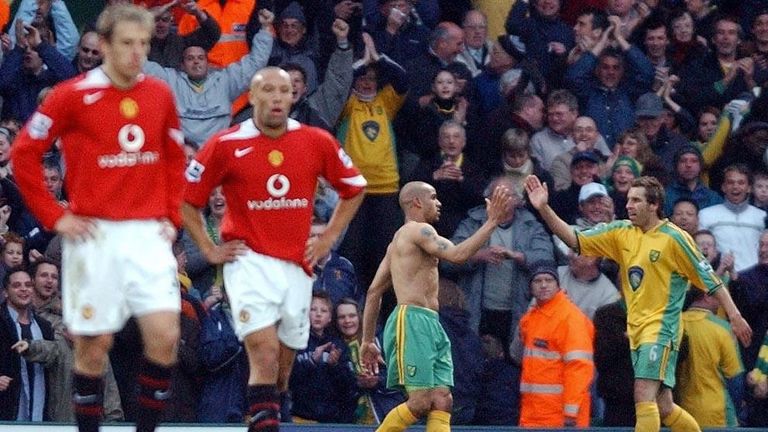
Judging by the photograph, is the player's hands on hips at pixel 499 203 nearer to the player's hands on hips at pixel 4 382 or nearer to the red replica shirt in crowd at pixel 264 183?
the red replica shirt in crowd at pixel 264 183

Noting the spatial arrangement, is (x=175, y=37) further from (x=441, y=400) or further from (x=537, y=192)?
(x=441, y=400)

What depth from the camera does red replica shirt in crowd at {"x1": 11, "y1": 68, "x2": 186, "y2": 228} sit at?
32.6ft

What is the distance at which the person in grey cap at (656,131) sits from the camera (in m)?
17.2

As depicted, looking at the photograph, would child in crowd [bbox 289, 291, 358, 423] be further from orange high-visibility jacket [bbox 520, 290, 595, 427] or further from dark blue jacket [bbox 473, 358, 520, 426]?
orange high-visibility jacket [bbox 520, 290, 595, 427]

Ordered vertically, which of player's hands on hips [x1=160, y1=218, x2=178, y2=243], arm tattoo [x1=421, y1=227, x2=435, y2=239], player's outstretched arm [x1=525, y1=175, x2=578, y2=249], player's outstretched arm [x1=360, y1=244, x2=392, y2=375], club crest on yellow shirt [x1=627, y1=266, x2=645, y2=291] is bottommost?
player's outstretched arm [x1=360, y1=244, x2=392, y2=375]

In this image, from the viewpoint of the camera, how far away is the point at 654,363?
512 inches

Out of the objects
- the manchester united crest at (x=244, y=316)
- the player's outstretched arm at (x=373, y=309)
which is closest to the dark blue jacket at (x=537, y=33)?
the player's outstretched arm at (x=373, y=309)

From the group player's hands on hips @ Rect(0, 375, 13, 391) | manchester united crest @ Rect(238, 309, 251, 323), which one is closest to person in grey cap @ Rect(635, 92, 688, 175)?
player's hands on hips @ Rect(0, 375, 13, 391)

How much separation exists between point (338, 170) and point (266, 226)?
61cm

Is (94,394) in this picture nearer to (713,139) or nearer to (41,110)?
(41,110)

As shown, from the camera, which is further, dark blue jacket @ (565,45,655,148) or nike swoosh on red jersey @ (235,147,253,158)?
dark blue jacket @ (565,45,655,148)

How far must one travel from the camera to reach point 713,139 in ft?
57.4

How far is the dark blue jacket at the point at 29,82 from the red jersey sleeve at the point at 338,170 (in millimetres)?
5357

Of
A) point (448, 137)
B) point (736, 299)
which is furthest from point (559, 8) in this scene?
point (736, 299)
